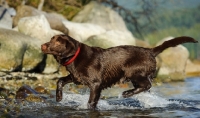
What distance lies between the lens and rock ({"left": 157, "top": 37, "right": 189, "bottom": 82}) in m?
17.1

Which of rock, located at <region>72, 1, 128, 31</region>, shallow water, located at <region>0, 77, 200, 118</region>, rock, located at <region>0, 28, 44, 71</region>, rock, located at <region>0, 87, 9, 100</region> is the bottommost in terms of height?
shallow water, located at <region>0, 77, 200, 118</region>

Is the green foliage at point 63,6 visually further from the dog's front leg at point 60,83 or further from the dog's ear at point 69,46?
the dog's ear at point 69,46

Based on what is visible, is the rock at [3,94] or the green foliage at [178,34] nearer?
the rock at [3,94]

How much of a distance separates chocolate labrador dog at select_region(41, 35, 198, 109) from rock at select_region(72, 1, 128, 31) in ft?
35.5

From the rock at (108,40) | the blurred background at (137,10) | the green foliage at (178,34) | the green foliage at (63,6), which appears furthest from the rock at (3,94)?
the green foliage at (178,34)

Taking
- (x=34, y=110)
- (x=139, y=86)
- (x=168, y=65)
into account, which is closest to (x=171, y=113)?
(x=139, y=86)

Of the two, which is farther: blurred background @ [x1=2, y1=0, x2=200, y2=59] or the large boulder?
blurred background @ [x1=2, y1=0, x2=200, y2=59]

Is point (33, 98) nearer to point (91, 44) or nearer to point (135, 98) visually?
point (135, 98)

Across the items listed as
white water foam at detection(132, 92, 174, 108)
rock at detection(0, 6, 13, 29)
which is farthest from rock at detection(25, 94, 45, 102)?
rock at detection(0, 6, 13, 29)

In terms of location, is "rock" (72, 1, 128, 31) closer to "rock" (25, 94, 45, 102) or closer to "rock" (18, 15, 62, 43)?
"rock" (18, 15, 62, 43)

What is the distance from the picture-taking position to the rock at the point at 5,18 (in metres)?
16.3

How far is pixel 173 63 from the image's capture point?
17500mm

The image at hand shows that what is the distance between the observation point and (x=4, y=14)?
55.8 feet

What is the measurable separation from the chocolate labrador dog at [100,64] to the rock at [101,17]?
10.8m
